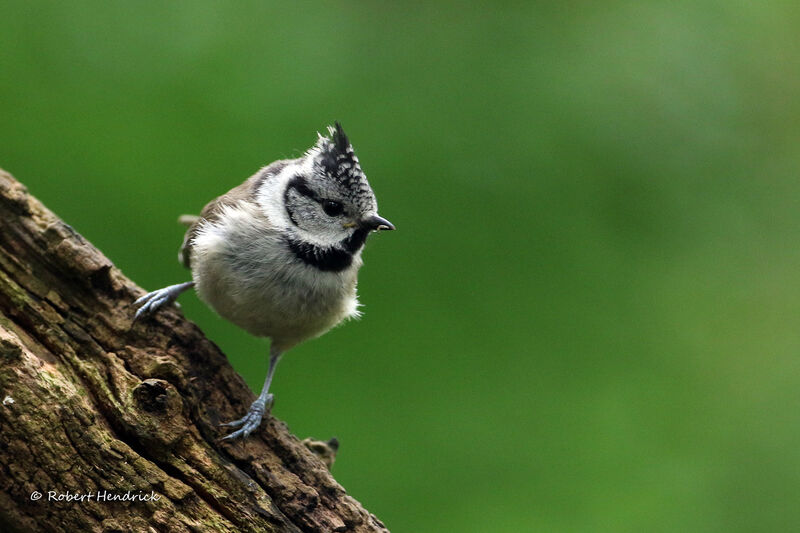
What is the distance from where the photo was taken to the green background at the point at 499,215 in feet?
14.4

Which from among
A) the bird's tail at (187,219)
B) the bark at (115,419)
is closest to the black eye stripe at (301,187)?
the bird's tail at (187,219)

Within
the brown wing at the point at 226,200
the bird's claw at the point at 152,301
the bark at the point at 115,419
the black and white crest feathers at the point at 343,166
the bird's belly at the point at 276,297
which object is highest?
the black and white crest feathers at the point at 343,166

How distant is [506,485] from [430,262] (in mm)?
1332

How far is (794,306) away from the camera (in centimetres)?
504

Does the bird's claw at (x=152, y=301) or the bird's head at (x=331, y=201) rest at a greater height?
the bird's head at (x=331, y=201)

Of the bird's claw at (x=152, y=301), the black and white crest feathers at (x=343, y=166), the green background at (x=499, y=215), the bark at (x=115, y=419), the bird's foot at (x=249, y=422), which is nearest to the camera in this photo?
the bark at (x=115, y=419)

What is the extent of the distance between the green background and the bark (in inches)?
39.8

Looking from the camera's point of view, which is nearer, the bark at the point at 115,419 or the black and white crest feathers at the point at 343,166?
the bark at the point at 115,419

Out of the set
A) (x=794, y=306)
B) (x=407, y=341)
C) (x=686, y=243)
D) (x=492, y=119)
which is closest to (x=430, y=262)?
(x=407, y=341)

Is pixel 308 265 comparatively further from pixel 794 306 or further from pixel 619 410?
pixel 794 306

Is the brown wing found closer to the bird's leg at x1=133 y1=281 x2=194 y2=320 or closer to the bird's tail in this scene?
the bird's tail

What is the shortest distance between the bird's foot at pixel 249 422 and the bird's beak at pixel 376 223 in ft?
3.20

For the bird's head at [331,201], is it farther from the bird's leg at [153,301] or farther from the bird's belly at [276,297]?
the bird's leg at [153,301]

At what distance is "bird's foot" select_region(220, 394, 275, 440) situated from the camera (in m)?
3.07
